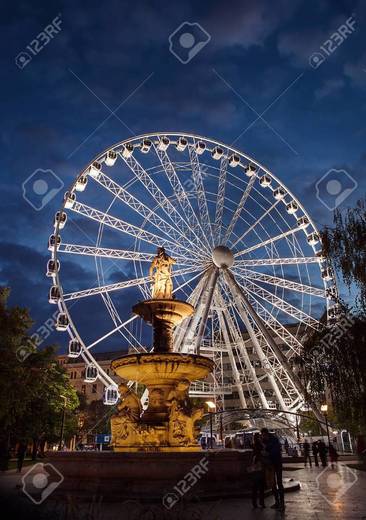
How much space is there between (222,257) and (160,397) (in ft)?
51.9

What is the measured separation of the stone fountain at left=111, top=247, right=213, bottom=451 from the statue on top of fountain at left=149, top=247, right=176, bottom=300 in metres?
0.53

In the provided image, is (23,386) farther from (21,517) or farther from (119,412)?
(21,517)

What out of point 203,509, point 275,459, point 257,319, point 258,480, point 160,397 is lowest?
point 203,509

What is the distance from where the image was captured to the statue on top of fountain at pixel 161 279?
1670 centimetres

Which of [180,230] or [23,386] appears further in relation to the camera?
[180,230]

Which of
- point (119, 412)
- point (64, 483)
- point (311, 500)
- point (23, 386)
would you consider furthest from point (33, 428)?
point (311, 500)

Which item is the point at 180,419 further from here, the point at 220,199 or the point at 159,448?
the point at 220,199

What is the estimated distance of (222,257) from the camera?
29547 millimetres

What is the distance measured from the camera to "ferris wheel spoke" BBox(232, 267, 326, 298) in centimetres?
3088

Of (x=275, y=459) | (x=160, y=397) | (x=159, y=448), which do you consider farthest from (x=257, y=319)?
(x=275, y=459)

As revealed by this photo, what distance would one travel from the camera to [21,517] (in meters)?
4.74

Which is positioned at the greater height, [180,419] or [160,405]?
[160,405]

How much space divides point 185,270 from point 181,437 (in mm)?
16988

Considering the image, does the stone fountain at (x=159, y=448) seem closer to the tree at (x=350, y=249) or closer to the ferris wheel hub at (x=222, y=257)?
the tree at (x=350, y=249)
